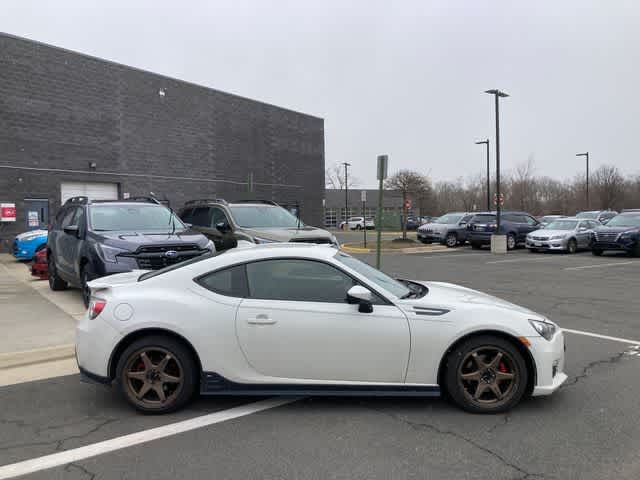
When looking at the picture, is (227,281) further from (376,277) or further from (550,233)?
(550,233)

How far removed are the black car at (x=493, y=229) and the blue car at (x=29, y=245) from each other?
58.7 feet

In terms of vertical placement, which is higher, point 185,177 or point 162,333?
point 185,177

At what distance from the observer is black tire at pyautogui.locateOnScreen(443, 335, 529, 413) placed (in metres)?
4.35

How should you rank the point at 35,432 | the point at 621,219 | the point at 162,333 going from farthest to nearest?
the point at 621,219
the point at 162,333
the point at 35,432

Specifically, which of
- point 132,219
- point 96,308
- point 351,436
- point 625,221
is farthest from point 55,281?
point 625,221

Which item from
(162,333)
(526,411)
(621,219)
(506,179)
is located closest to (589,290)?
(526,411)

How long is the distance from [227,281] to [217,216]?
8.52 meters

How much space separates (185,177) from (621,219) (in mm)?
22912

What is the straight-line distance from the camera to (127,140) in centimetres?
2888

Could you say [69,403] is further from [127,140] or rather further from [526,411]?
[127,140]

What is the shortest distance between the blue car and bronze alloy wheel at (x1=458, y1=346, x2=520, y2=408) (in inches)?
629

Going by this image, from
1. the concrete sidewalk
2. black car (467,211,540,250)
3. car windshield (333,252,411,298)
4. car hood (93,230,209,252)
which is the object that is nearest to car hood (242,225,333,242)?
car hood (93,230,209,252)

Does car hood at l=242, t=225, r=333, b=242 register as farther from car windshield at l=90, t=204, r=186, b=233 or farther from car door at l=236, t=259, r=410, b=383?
car door at l=236, t=259, r=410, b=383

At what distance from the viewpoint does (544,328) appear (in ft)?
14.7
